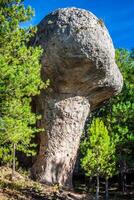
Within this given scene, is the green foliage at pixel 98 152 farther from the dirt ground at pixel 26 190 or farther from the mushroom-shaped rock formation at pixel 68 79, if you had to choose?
the dirt ground at pixel 26 190

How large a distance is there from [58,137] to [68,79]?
487 centimetres

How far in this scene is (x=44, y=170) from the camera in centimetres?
3344

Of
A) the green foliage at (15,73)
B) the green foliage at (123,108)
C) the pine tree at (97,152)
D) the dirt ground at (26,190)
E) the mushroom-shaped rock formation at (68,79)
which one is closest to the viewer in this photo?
the green foliage at (15,73)

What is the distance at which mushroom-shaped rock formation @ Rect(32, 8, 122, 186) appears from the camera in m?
31.8

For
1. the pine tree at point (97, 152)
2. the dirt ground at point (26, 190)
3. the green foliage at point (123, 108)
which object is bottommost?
the dirt ground at point (26, 190)

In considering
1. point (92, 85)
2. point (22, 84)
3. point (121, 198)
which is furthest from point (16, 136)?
point (121, 198)

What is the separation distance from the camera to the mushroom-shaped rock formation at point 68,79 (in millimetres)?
31795

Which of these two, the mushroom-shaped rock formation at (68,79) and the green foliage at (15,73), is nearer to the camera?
the green foliage at (15,73)

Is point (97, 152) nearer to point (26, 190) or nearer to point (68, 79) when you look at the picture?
point (68, 79)

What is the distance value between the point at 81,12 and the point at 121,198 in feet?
56.6

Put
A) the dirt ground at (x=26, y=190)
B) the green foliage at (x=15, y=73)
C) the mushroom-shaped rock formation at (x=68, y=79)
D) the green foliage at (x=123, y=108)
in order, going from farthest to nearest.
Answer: the green foliage at (x=123, y=108) < the mushroom-shaped rock formation at (x=68, y=79) < the dirt ground at (x=26, y=190) < the green foliage at (x=15, y=73)

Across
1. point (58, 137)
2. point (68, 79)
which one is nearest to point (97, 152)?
point (58, 137)

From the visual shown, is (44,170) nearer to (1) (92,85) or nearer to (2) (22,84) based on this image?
(1) (92,85)

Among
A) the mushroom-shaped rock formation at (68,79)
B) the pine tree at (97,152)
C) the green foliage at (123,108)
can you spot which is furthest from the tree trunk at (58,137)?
the green foliage at (123,108)
